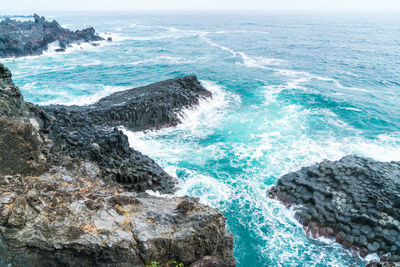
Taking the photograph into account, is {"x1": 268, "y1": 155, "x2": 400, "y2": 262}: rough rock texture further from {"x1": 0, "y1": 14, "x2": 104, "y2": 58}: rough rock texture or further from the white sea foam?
{"x1": 0, "y1": 14, "x2": 104, "y2": 58}: rough rock texture

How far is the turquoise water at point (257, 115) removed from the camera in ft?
74.4

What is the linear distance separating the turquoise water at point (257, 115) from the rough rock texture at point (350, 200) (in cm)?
126

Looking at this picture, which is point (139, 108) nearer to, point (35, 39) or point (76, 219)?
point (76, 219)

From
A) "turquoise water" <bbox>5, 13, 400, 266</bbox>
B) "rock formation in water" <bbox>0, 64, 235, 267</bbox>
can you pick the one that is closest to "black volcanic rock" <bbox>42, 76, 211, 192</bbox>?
"turquoise water" <bbox>5, 13, 400, 266</bbox>

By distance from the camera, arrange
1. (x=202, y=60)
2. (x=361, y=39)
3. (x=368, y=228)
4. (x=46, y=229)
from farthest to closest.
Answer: (x=361, y=39) → (x=202, y=60) → (x=368, y=228) → (x=46, y=229)

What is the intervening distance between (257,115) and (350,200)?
21.7 meters

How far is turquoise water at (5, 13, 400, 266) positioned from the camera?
22672 mm

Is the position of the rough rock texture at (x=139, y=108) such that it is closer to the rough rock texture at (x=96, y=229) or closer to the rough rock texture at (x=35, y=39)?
the rough rock texture at (x=96, y=229)

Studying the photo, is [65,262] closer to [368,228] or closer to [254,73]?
[368,228]

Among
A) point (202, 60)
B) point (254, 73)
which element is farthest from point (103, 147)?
point (202, 60)

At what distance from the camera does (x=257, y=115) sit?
42031 millimetres

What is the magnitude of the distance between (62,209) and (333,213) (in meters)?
20.8

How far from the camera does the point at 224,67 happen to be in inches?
2650

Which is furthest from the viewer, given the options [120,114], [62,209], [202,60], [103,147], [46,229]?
[202,60]
